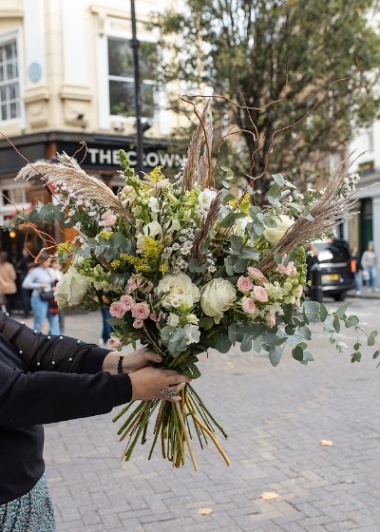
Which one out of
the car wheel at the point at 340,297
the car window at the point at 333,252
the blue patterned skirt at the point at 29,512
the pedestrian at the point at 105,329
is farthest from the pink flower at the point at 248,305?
the car wheel at the point at 340,297

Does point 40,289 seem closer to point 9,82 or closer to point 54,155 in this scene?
point 54,155

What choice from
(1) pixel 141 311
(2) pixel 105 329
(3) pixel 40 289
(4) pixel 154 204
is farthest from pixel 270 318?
(3) pixel 40 289

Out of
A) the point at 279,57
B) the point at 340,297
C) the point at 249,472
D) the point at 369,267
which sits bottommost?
the point at 340,297

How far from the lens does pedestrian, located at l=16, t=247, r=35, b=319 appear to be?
15227mm

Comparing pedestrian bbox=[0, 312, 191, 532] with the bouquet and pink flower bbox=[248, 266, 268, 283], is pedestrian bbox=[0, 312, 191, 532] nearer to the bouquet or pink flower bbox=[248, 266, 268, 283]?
the bouquet

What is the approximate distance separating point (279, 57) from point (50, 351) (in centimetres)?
1205

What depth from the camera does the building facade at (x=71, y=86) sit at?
1569 cm

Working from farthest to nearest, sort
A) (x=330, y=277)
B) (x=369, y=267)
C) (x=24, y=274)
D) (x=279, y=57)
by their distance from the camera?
(x=369, y=267)
(x=330, y=277)
(x=24, y=274)
(x=279, y=57)

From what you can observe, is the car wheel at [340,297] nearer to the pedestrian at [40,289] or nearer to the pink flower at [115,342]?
the pedestrian at [40,289]

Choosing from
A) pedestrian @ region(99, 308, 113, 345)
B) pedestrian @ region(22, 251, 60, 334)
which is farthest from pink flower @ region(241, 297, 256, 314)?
pedestrian @ region(22, 251, 60, 334)

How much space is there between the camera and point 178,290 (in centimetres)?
189

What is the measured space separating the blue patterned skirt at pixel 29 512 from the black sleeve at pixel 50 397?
32cm

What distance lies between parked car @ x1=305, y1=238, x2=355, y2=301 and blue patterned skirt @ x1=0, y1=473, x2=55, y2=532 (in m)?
14.4

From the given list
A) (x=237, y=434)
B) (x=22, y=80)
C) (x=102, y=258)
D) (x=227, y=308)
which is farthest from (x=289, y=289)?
(x=22, y=80)
